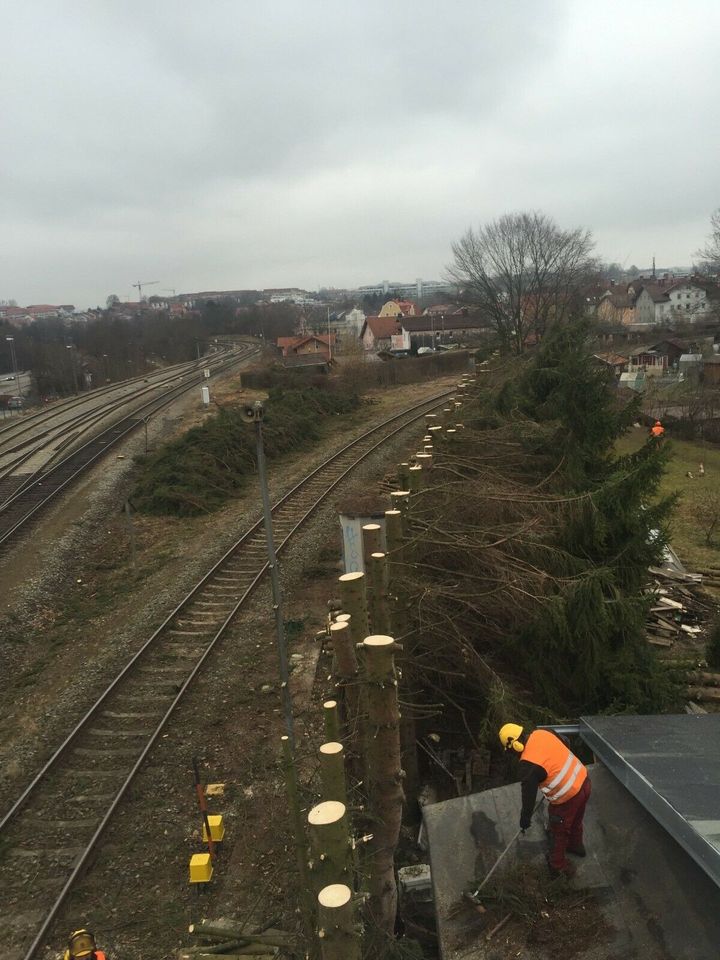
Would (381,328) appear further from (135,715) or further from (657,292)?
(135,715)

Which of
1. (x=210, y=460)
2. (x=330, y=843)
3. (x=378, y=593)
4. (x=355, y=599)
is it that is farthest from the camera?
(x=210, y=460)

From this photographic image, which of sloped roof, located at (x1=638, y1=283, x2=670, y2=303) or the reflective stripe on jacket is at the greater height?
sloped roof, located at (x1=638, y1=283, x2=670, y2=303)

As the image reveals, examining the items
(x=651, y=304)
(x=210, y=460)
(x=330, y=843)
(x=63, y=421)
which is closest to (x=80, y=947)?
(x=330, y=843)

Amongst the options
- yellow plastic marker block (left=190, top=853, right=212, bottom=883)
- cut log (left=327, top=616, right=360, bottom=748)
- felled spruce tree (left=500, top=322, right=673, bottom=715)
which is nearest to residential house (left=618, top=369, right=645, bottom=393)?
felled spruce tree (left=500, top=322, right=673, bottom=715)

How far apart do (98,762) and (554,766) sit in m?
5.65

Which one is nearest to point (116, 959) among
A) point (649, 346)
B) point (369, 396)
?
point (369, 396)

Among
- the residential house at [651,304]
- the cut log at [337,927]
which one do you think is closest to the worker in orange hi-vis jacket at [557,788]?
the cut log at [337,927]

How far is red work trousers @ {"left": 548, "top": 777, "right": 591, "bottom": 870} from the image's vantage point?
4.49 metres

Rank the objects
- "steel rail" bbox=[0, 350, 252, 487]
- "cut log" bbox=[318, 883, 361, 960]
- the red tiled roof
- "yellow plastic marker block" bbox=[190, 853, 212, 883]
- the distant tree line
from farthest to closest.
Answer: the red tiled roof
the distant tree line
"steel rail" bbox=[0, 350, 252, 487]
"yellow plastic marker block" bbox=[190, 853, 212, 883]
"cut log" bbox=[318, 883, 361, 960]

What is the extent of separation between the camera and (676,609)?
11.0 meters

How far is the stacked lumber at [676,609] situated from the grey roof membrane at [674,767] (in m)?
4.34

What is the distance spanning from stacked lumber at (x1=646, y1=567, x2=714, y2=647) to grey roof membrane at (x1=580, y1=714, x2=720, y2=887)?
14.2 feet

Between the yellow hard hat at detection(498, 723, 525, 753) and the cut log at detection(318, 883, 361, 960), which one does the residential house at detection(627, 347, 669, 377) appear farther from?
the cut log at detection(318, 883, 361, 960)

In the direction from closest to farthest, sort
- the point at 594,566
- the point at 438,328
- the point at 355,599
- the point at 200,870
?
the point at 355,599 < the point at 200,870 < the point at 594,566 < the point at 438,328
